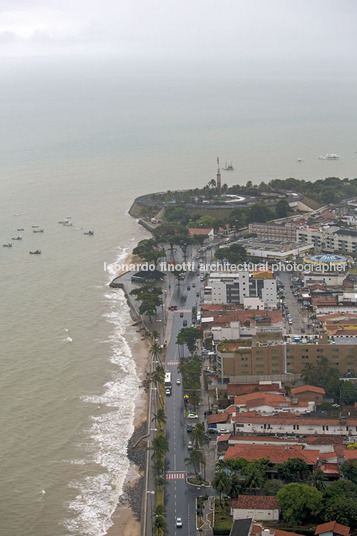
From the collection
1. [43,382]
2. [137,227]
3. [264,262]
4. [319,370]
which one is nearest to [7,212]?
[137,227]

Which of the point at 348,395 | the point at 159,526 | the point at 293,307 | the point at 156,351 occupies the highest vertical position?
the point at 293,307

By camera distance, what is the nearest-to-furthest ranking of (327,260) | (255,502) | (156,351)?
(255,502) → (156,351) → (327,260)

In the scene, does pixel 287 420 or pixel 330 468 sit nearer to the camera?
pixel 330 468

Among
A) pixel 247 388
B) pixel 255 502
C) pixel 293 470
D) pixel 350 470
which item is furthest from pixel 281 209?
pixel 255 502

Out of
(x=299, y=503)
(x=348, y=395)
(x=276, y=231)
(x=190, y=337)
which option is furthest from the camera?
(x=276, y=231)

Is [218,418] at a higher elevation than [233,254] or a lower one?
lower

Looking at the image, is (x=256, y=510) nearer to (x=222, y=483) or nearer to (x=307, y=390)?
(x=222, y=483)

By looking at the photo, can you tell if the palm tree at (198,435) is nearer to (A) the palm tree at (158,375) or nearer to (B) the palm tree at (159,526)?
(B) the palm tree at (159,526)
